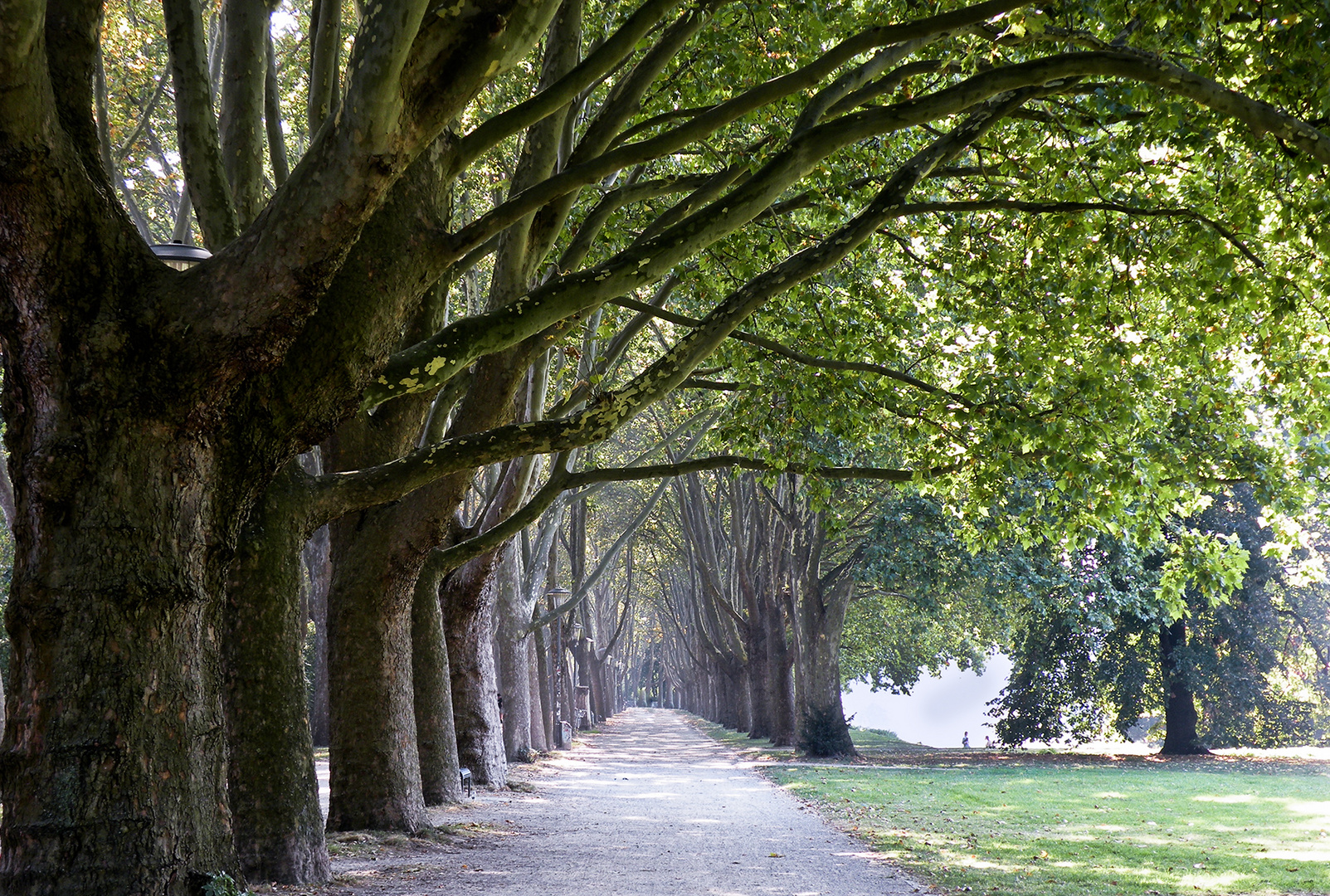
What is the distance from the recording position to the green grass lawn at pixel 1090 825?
753cm

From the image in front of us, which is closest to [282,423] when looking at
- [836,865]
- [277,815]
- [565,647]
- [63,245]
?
[63,245]

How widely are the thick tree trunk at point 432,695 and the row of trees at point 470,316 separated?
0.20ft

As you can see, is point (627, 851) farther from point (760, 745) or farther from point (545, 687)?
point (760, 745)

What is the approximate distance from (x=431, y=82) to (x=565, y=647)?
2804 cm

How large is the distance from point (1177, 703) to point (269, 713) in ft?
81.4

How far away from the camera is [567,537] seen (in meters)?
32.0

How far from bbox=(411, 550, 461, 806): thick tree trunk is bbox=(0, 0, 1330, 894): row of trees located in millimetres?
60

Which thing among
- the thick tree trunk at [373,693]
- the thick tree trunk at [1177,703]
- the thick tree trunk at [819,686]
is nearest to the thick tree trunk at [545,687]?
the thick tree trunk at [819,686]

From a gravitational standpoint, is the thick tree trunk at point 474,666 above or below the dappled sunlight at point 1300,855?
above

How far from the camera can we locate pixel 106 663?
4102 mm

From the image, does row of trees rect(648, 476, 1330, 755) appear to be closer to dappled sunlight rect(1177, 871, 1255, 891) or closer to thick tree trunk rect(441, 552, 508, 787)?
thick tree trunk rect(441, 552, 508, 787)

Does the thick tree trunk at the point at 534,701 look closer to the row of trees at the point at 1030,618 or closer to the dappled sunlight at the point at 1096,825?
the row of trees at the point at 1030,618

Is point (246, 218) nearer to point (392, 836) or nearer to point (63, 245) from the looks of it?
point (63, 245)

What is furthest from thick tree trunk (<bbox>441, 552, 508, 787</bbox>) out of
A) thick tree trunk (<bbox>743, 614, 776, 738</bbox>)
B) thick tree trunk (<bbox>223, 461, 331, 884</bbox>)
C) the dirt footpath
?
thick tree trunk (<bbox>743, 614, 776, 738</bbox>)
